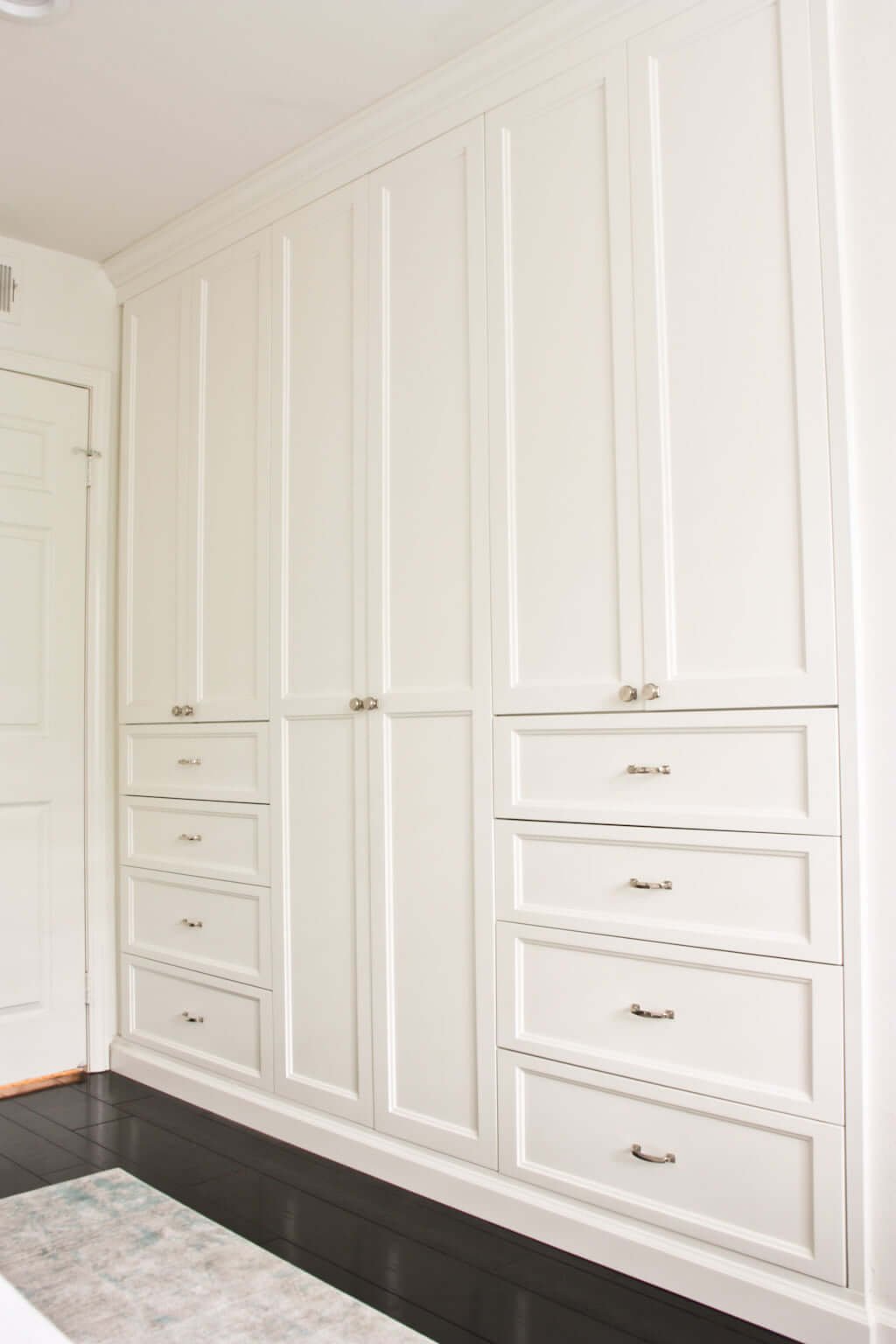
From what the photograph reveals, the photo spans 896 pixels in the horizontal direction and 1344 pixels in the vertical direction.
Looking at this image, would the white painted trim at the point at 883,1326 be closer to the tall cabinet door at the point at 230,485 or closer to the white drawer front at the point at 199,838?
the white drawer front at the point at 199,838

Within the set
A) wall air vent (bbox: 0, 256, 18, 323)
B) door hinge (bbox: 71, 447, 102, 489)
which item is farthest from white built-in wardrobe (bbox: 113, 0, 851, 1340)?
wall air vent (bbox: 0, 256, 18, 323)

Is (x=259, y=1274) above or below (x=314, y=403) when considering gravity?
below

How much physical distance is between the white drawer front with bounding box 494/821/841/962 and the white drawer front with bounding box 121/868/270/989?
0.90m

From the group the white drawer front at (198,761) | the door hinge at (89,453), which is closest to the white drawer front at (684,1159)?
the white drawer front at (198,761)

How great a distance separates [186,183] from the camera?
2.99 metres

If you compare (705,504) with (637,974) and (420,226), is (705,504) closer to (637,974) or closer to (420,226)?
(637,974)

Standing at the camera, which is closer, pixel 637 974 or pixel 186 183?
pixel 637 974

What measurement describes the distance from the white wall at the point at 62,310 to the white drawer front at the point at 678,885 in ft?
7.14

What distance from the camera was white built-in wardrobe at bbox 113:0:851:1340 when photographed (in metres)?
1.84

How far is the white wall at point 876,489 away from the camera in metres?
1.72

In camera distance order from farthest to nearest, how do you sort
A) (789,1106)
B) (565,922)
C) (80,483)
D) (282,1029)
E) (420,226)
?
(80,483) < (282,1029) < (420,226) < (565,922) < (789,1106)

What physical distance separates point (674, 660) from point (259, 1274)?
133cm

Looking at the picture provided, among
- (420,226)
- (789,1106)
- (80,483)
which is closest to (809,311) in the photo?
(420,226)

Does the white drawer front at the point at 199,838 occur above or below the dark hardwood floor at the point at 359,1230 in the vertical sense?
above
